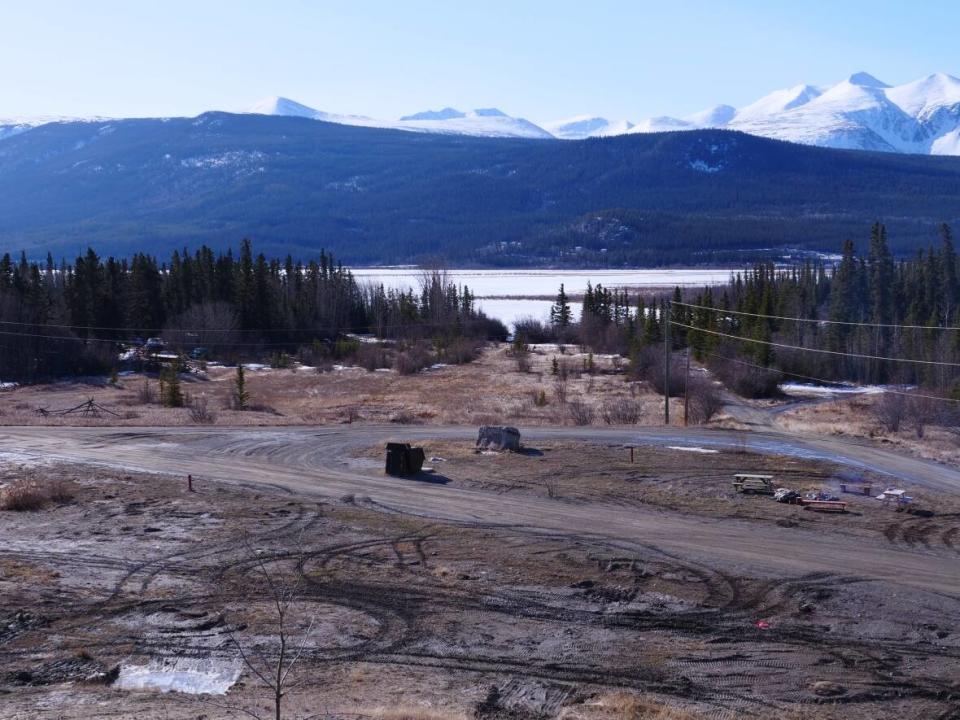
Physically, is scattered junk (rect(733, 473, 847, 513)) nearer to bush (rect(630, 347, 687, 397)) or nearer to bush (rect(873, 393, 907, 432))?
bush (rect(873, 393, 907, 432))

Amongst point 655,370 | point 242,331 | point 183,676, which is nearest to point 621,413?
point 655,370

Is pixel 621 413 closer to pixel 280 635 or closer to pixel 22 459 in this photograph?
pixel 22 459

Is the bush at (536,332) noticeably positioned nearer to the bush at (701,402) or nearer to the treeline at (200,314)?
the treeline at (200,314)

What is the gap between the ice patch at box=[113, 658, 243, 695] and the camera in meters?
15.8

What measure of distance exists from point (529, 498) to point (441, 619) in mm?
10565

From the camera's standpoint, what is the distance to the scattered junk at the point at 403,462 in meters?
32.4

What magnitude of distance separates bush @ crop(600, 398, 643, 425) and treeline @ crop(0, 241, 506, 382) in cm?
3584

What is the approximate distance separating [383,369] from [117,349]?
2029 centimetres

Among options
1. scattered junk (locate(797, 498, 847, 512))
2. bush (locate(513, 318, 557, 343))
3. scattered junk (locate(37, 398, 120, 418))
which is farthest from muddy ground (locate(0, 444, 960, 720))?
bush (locate(513, 318, 557, 343))

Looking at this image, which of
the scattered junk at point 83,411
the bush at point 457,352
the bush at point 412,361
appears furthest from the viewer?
the bush at point 457,352

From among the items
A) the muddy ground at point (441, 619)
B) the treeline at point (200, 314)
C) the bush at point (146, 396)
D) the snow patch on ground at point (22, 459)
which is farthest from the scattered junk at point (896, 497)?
the treeline at point (200, 314)

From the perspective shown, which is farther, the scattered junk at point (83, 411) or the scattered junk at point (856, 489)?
the scattered junk at point (83, 411)

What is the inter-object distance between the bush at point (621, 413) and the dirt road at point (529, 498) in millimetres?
6661

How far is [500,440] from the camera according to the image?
36625 millimetres
